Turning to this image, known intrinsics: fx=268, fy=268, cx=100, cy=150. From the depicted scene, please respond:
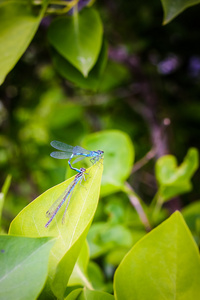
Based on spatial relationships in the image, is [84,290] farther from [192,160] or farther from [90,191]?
[192,160]

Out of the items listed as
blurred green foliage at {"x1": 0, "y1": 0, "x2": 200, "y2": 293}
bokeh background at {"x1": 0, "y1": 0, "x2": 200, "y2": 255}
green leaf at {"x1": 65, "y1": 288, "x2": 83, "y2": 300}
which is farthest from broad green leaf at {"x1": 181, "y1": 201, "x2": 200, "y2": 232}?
green leaf at {"x1": 65, "y1": 288, "x2": 83, "y2": 300}

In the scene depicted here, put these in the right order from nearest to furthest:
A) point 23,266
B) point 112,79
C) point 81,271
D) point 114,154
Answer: point 23,266 → point 81,271 → point 114,154 → point 112,79

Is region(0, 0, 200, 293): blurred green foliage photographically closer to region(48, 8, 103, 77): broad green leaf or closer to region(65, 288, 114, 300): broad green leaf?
region(48, 8, 103, 77): broad green leaf

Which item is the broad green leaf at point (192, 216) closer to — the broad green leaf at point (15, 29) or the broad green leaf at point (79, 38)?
the broad green leaf at point (79, 38)

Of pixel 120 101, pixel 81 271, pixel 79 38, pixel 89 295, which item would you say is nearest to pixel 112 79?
pixel 120 101

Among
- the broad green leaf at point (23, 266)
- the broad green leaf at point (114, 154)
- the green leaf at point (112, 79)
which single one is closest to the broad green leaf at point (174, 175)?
the broad green leaf at point (114, 154)

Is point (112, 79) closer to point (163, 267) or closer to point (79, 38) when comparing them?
point (79, 38)
